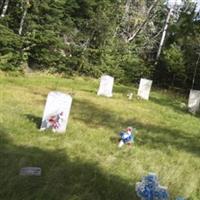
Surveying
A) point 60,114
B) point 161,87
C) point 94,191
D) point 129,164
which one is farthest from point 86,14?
point 94,191

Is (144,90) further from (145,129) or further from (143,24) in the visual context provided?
(143,24)

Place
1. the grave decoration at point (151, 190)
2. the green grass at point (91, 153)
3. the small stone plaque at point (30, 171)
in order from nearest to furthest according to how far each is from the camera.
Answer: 1. the grave decoration at point (151, 190)
2. the green grass at point (91, 153)
3. the small stone plaque at point (30, 171)

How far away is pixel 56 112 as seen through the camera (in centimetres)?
1023

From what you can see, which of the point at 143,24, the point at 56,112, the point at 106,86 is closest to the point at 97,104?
the point at 106,86

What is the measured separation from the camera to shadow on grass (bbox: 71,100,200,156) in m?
11.2

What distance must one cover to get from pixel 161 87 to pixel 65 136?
70.0ft

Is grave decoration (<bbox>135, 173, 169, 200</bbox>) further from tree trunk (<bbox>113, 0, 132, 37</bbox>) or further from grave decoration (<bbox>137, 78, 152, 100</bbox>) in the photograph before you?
tree trunk (<bbox>113, 0, 132, 37</bbox>)

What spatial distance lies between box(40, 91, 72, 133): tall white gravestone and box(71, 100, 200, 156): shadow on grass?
5.63 ft

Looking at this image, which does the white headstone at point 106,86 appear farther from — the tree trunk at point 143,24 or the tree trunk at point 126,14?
the tree trunk at point 143,24

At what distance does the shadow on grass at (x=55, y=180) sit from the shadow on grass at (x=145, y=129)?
3.16m

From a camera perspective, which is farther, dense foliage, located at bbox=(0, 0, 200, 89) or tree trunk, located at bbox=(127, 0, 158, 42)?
tree trunk, located at bbox=(127, 0, 158, 42)

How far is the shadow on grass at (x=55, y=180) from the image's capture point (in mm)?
6441

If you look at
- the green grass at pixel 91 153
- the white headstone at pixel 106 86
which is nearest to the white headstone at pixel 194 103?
the green grass at pixel 91 153

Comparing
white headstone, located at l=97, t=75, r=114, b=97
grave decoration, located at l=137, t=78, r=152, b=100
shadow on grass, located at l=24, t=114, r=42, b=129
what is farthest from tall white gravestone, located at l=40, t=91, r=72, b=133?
grave decoration, located at l=137, t=78, r=152, b=100
